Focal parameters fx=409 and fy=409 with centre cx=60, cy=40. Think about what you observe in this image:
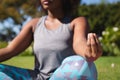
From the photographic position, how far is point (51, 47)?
2.85m

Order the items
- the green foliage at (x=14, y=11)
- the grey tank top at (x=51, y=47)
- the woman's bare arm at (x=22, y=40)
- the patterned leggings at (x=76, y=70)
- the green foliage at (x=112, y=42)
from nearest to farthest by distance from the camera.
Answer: the patterned leggings at (x=76, y=70) → the grey tank top at (x=51, y=47) → the woman's bare arm at (x=22, y=40) → the green foliage at (x=112, y=42) → the green foliage at (x=14, y=11)

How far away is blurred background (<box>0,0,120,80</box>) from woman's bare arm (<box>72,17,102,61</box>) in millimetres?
561

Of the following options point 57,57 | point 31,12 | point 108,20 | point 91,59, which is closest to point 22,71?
point 57,57

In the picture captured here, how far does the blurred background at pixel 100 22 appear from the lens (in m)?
6.95

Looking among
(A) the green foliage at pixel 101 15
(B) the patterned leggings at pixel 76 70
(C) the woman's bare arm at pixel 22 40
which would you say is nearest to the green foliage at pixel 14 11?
(A) the green foliage at pixel 101 15

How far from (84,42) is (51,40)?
1.06 ft

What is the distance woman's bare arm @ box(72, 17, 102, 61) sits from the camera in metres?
2.19

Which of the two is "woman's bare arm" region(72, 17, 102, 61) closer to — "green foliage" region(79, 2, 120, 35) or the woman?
the woman

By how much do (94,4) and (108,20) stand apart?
2288mm

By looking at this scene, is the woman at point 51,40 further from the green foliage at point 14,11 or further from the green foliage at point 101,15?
the green foliage at point 14,11

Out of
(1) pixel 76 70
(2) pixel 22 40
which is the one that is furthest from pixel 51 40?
(1) pixel 76 70

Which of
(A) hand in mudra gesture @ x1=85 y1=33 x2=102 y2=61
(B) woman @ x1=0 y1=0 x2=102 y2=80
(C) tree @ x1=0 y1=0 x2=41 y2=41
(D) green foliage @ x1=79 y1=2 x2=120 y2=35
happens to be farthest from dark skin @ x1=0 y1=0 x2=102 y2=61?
(C) tree @ x1=0 y1=0 x2=41 y2=41

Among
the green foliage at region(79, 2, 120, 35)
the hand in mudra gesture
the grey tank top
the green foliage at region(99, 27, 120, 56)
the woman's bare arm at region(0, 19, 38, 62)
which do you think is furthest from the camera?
the green foliage at region(79, 2, 120, 35)

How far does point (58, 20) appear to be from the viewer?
2.93 meters
